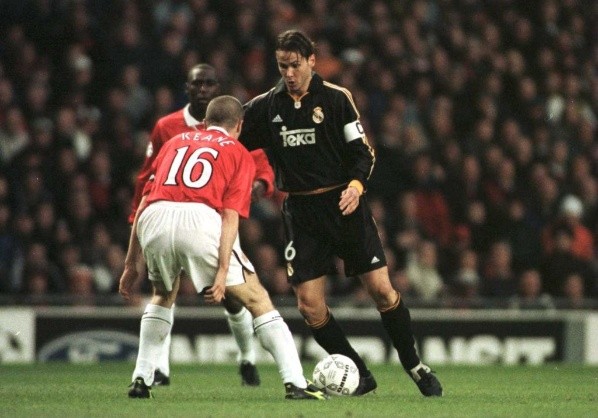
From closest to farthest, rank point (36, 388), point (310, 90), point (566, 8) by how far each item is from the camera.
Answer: point (310, 90) < point (36, 388) < point (566, 8)

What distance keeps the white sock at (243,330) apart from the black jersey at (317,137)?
1487 millimetres

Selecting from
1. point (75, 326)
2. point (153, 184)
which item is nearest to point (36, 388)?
point (153, 184)

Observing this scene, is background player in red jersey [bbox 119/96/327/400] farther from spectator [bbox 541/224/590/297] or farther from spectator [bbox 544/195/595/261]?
spectator [bbox 544/195/595/261]

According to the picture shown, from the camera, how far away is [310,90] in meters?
8.15

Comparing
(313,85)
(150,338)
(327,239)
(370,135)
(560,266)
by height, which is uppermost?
(313,85)

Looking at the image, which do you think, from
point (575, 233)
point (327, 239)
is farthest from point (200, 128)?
point (575, 233)

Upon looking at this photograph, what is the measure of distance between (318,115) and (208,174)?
0.95m

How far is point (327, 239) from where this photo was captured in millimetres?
8250

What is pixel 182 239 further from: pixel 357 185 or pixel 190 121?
pixel 190 121

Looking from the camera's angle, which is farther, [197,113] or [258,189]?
[197,113]

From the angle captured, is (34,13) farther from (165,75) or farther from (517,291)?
(517,291)

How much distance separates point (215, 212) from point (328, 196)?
0.98m

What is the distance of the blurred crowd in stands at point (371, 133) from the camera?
13.5 meters

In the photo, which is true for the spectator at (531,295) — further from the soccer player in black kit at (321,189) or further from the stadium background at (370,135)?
the soccer player in black kit at (321,189)
